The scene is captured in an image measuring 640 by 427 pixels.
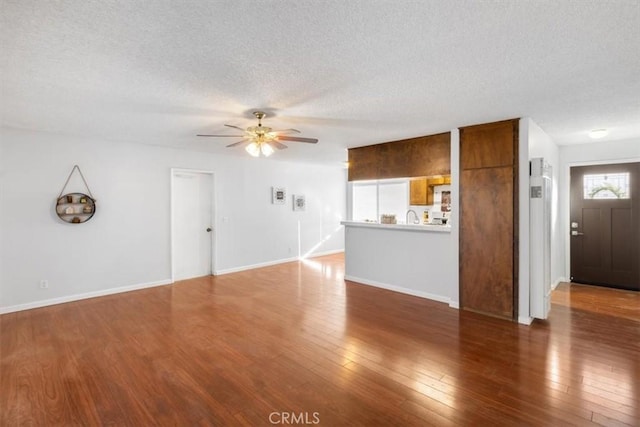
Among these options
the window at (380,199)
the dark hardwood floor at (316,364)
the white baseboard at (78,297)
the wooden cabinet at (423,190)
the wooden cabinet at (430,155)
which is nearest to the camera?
the dark hardwood floor at (316,364)

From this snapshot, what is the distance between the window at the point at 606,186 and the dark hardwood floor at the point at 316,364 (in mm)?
1730

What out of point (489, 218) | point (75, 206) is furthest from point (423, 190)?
point (75, 206)

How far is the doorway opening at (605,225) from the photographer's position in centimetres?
504

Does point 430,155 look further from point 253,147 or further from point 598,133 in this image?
point 253,147

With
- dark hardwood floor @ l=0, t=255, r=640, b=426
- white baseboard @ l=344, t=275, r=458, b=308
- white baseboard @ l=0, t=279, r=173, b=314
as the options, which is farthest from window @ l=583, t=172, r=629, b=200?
white baseboard @ l=0, t=279, r=173, b=314

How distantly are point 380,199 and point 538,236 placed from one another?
4.08m

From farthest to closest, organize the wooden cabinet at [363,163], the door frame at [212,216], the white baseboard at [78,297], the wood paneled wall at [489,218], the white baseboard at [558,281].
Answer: the door frame at [212,216] → the wooden cabinet at [363,163] → the white baseboard at [558,281] → the white baseboard at [78,297] → the wood paneled wall at [489,218]

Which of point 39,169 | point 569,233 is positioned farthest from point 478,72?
point 39,169

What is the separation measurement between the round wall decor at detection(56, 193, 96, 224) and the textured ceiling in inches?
48.5

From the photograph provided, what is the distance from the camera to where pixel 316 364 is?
9.28ft

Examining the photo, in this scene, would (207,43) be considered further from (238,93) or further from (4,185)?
(4,185)

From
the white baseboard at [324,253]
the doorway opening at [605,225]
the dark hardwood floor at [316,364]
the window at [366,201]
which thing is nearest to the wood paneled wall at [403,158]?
the window at [366,201]

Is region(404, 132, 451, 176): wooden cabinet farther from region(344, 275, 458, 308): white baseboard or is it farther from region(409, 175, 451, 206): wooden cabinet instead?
region(409, 175, 451, 206): wooden cabinet

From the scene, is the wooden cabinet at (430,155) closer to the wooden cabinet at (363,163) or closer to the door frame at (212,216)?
the wooden cabinet at (363,163)
